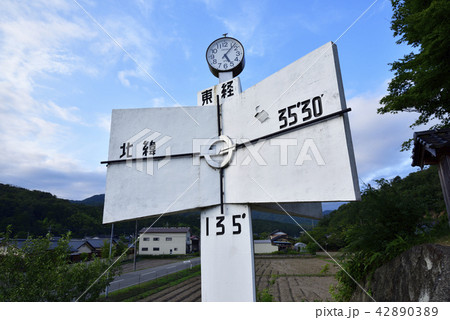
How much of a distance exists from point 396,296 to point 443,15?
28.3 ft

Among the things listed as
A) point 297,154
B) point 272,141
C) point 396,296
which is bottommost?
point 396,296

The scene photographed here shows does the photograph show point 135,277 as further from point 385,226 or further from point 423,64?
point 423,64

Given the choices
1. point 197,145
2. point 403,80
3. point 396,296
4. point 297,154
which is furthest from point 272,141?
point 403,80

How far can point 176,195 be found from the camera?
4.54 meters

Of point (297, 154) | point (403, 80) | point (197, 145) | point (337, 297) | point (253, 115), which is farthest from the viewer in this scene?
point (403, 80)

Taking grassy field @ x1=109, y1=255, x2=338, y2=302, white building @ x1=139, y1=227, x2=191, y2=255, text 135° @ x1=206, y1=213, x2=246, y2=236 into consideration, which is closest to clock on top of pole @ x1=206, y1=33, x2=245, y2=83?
text 135° @ x1=206, y1=213, x2=246, y2=236

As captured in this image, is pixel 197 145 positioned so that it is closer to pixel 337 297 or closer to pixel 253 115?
pixel 253 115

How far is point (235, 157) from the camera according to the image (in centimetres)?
440

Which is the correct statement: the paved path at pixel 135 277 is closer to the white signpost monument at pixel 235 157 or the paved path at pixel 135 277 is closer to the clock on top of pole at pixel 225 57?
the white signpost monument at pixel 235 157

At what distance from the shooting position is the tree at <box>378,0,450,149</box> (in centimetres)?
792

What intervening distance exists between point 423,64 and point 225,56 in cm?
810

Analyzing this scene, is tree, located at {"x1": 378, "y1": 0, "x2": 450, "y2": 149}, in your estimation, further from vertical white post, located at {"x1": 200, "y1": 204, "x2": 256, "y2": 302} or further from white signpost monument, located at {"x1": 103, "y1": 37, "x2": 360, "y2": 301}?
vertical white post, located at {"x1": 200, "y1": 204, "x2": 256, "y2": 302}

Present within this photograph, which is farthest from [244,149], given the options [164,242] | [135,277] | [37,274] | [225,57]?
[164,242]

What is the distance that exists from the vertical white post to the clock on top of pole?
300 centimetres
